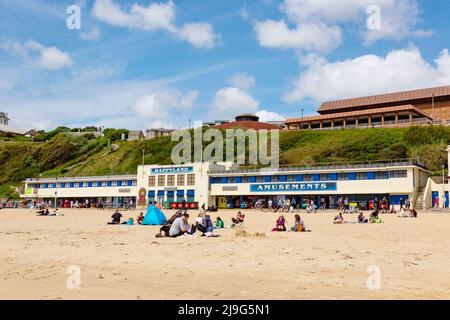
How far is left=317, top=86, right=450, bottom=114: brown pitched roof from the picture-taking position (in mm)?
94750

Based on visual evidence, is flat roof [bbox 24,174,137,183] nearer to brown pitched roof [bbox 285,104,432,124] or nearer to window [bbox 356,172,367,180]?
window [bbox 356,172,367,180]

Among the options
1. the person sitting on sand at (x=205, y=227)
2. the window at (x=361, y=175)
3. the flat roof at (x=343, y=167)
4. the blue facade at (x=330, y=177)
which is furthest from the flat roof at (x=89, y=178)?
the person sitting on sand at (x=205, y=227)

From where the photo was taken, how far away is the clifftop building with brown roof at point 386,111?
88.1m

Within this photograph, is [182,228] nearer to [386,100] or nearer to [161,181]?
[161,181]

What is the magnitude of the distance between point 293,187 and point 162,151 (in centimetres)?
5219

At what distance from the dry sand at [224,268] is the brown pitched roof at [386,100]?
88.1m

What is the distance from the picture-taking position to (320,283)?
835 cm

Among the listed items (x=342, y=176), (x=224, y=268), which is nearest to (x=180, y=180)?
(x=342, y=176)

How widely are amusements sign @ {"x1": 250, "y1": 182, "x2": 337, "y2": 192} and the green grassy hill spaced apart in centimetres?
1745

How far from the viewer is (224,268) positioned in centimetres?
1025

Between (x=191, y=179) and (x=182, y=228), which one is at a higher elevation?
(x=191, y=179)

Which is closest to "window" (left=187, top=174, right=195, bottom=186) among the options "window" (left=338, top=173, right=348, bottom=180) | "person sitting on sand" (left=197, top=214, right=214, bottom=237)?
"window" (left=338, top=173, right=348, bottom=180)

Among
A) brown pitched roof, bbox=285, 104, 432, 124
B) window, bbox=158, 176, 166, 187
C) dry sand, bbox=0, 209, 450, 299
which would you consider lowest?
dry sand, bbox=0, 209, 450, 299
